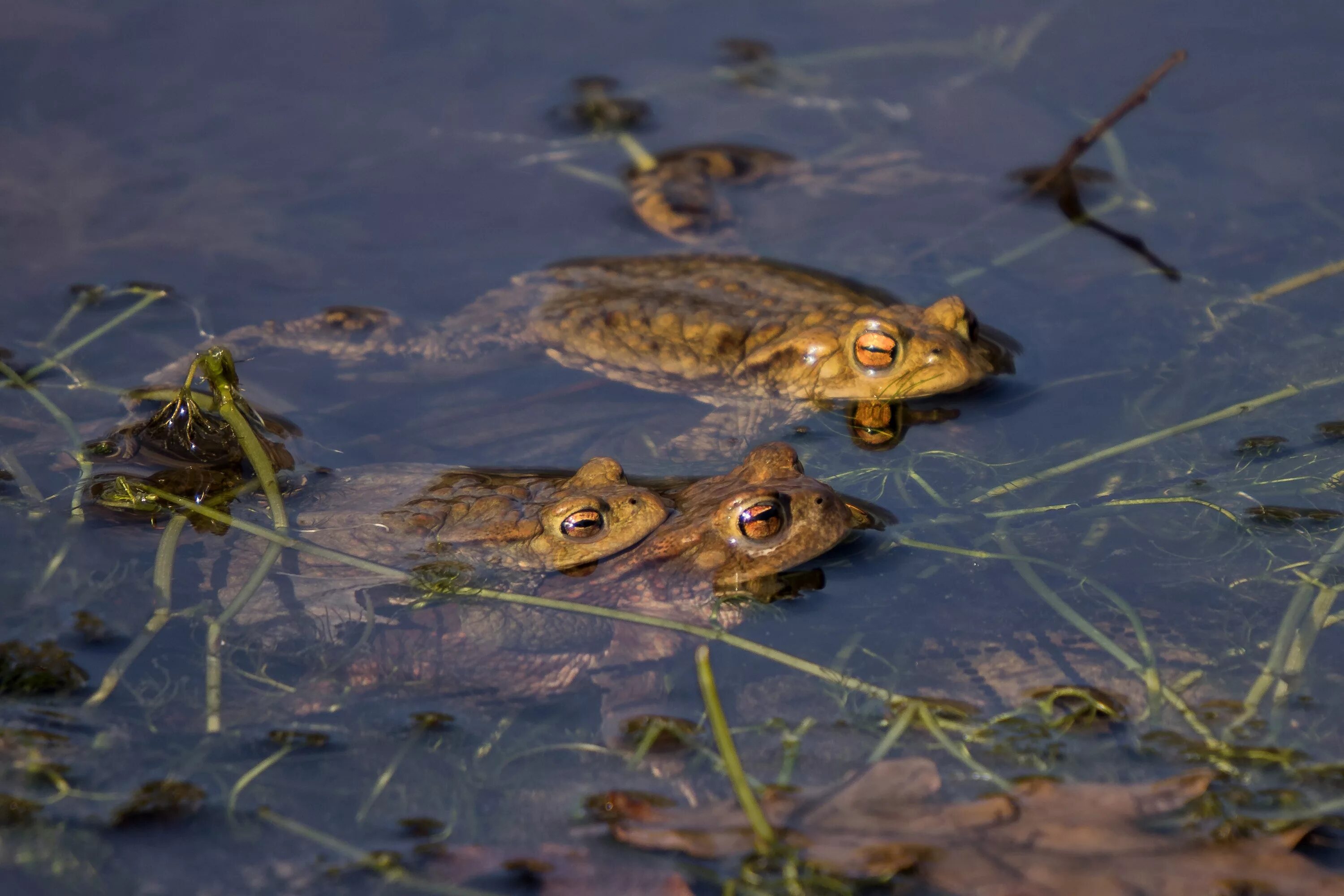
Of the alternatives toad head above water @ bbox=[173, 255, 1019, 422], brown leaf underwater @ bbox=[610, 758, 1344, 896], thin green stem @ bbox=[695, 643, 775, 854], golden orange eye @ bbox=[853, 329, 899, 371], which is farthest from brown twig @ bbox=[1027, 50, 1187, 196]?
thin green stem @ bbox=[695, 643, 775, 854]

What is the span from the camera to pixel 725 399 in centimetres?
591

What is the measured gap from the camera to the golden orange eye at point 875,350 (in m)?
5.47

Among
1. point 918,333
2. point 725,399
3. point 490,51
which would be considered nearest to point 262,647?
point 725,399

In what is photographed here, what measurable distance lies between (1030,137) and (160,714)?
601 centimetres

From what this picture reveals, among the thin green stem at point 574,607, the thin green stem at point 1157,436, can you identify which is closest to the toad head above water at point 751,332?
the thin green stem at point 1157,436

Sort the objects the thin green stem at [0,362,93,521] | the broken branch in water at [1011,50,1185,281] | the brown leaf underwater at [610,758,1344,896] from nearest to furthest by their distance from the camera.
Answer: the brown leaf underwater at [610,758,1344,896] < the thin green stem at [0,362,93,521] < the broken branch in water at [1011,50,1185,281]

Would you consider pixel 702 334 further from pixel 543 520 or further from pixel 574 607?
pixel 574 607

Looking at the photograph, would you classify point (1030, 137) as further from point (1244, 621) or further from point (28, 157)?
point (28, 157)

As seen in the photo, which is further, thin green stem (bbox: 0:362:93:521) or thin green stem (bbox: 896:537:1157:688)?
thin green stem (bbox: 0:362:93:521)

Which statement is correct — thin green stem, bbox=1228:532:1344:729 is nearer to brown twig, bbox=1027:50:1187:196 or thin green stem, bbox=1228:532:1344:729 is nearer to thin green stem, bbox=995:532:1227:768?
thin green stem, bbox=995:532:1227:768

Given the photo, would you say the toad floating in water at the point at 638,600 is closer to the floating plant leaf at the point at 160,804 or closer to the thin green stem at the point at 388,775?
the thin green stem at the point at 388,775

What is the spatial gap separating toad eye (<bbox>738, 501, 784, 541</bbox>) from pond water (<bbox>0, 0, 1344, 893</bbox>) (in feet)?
1.09

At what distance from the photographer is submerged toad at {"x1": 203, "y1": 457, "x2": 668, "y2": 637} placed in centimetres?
424

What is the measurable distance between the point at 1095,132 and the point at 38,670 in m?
5.86
